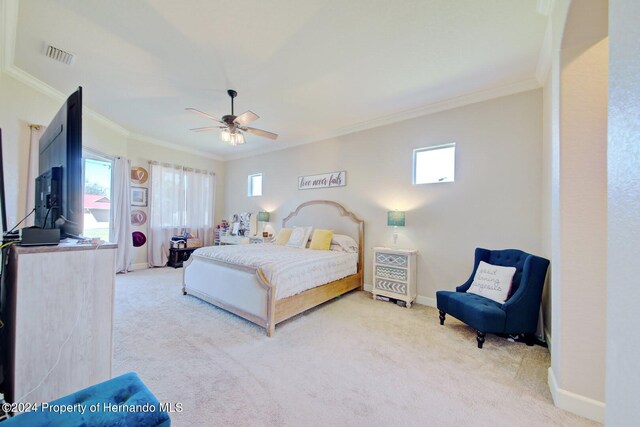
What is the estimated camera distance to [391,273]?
3658mm

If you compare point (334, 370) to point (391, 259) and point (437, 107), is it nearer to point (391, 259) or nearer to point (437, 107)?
point (391, 259)

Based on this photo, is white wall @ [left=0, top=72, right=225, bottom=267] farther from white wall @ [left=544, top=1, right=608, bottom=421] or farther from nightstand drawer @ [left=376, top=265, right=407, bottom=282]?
white wall @ [left=544, top=1, right=608, bottom=421]

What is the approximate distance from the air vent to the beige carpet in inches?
117

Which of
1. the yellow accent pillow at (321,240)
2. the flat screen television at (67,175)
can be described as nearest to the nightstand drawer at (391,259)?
the yellow accent pillow at (321,240)

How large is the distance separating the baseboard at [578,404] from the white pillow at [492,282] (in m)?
0.99

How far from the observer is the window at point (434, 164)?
3.53 meters

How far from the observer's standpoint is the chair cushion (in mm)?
2355

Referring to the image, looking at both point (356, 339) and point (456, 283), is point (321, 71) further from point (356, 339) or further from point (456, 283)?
point (456, 283)

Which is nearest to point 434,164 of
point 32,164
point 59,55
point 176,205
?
point 59,55

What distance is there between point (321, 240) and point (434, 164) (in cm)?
217

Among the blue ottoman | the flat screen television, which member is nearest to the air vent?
the flat screen television

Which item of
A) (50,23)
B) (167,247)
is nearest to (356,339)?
(50,23)

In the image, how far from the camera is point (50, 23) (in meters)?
2.18

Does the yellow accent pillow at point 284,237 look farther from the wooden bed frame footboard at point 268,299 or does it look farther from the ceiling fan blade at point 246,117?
the ceiling fan blade at point 246,117
